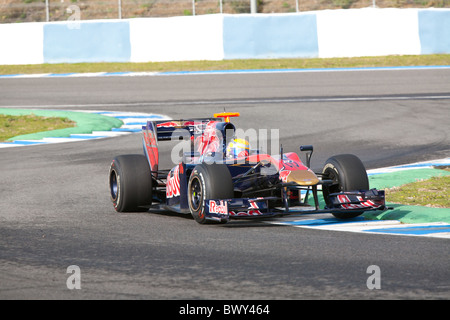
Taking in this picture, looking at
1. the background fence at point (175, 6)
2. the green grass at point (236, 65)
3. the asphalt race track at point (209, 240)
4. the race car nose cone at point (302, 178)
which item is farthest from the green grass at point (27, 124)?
the background fence at point (175, 6)

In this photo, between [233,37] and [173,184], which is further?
[233,37]

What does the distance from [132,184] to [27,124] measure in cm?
870

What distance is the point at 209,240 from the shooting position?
7.35 metres

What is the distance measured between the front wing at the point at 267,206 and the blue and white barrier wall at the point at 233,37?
56.4 ft

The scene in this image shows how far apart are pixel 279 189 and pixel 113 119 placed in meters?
9.68

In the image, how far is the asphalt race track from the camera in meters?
5.71

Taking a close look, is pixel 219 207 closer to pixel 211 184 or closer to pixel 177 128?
pixel 211 184

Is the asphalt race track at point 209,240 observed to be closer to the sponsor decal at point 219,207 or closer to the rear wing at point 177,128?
the sponsor decal at point 219,207

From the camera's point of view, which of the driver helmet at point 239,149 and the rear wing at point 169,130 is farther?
the rear wing at point 169,130

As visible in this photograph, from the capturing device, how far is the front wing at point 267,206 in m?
7.84

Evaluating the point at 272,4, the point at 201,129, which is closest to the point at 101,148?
the point at 201,129

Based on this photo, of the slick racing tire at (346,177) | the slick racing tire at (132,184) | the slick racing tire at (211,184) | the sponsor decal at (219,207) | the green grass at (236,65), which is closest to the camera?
the sponsor decal at (219,207)

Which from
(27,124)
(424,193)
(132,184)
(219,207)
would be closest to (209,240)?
(219,207)

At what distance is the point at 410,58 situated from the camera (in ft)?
81.1
